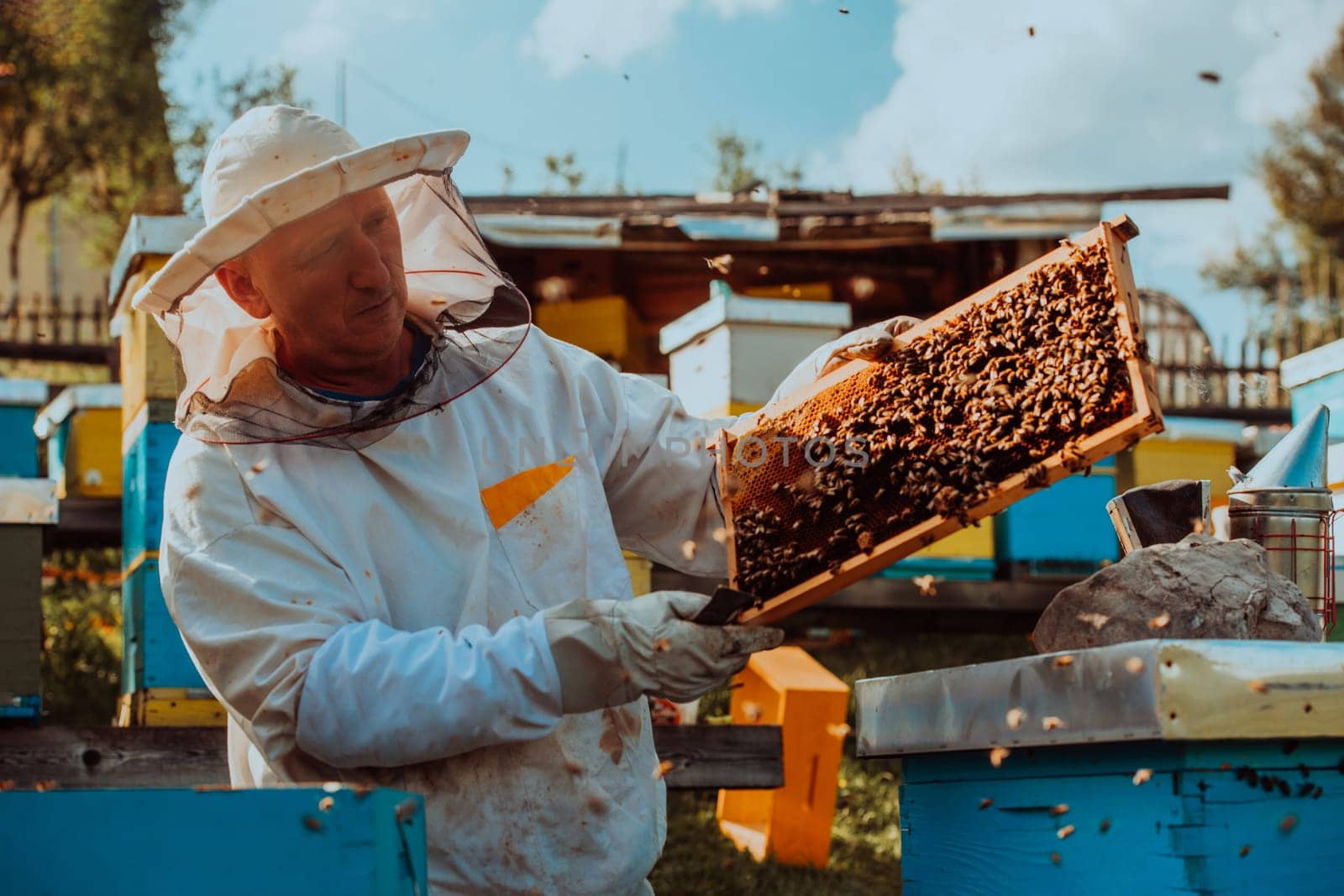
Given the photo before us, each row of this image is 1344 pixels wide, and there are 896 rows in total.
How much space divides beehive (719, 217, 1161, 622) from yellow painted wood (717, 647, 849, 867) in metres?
3.00

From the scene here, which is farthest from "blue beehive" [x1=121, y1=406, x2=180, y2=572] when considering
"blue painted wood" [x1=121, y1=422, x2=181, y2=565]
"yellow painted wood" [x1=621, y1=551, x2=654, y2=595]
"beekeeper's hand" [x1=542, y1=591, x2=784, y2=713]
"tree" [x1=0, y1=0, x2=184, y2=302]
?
"tree" [x1=0, y1=0, x2=184, y2=302]

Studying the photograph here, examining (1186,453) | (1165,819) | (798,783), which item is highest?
(1186,453)

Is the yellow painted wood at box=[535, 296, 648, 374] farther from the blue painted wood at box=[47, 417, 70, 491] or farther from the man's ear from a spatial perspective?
the man's ear

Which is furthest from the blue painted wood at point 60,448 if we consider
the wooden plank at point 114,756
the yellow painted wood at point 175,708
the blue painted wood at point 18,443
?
the wooden plank at point 114,756

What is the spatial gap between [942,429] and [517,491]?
0.83m

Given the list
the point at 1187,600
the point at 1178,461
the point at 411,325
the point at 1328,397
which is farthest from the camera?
the point at 1178,461

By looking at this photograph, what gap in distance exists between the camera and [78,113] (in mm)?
19297

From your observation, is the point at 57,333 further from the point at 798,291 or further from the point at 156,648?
the point at 156,648

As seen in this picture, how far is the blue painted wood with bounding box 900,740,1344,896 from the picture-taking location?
6.06 ft

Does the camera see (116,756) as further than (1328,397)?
Yes

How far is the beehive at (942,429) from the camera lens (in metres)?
2.35

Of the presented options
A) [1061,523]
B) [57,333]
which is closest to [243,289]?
[1061,523]

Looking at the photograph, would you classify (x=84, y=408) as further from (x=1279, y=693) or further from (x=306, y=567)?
(x=1279, y=693)

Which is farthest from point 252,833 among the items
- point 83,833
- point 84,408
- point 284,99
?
point 284,99
